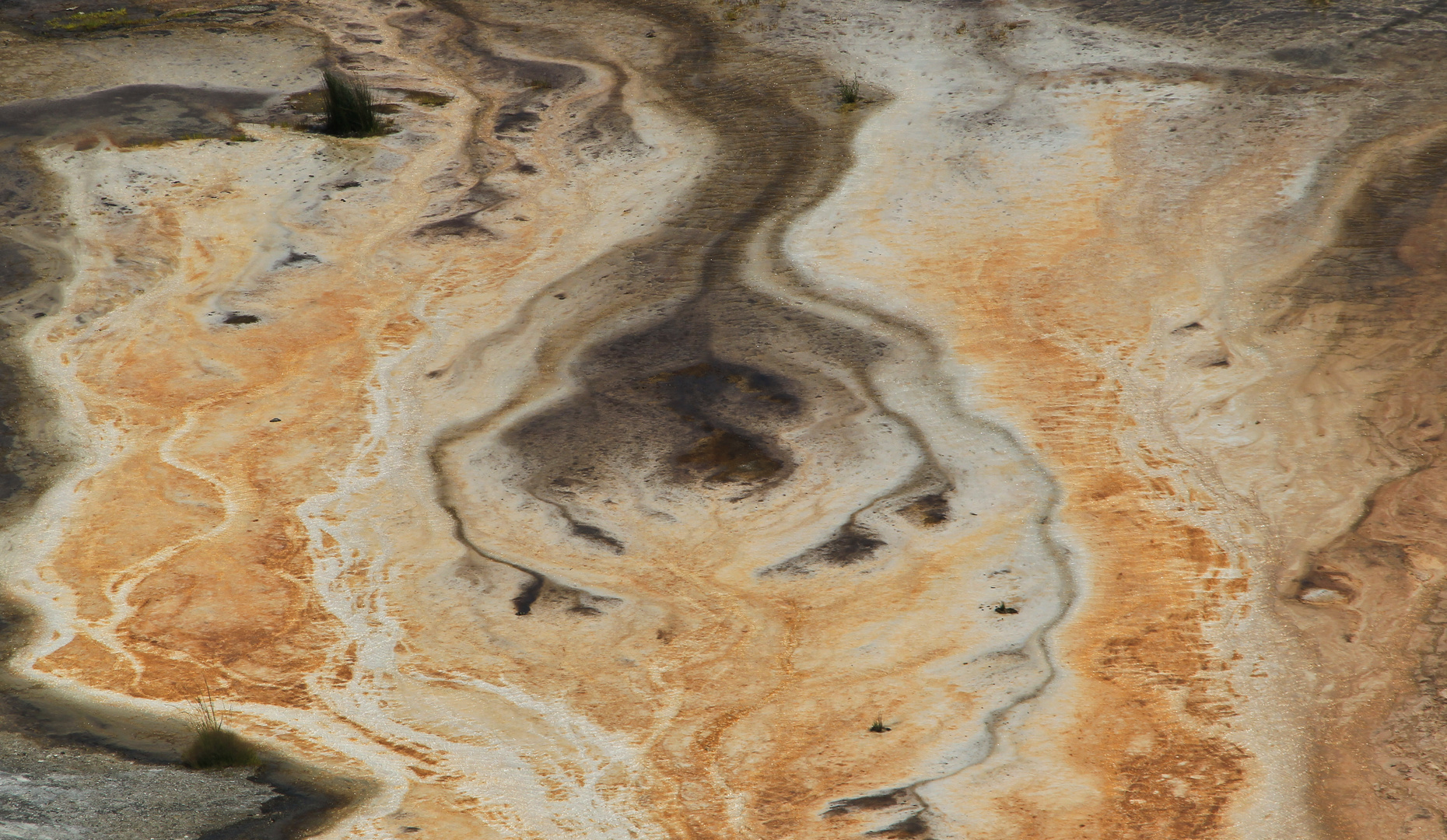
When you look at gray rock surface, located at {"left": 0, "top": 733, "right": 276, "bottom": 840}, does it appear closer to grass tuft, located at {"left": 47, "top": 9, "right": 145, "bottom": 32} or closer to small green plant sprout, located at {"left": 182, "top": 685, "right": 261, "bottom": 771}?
small green plant sprout, located at {"left": 182, "top": 685, "right": 261, "bottom": 771}

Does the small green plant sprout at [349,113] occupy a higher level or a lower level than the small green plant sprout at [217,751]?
higher

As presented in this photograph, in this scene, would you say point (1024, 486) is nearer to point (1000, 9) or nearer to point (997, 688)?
point (997, 688)

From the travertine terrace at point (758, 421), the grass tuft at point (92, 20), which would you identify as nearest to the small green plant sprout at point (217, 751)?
the travertine terrace at point (758, 421)

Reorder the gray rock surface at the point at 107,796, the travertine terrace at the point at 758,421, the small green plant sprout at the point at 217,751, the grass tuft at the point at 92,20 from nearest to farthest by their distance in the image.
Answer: the gray rock surface at the point at 107,796 < the small green plant sprout at the point at 217,751 < the travertine terrace at the point at 758,421 < the grass tuft at the point at 92,20

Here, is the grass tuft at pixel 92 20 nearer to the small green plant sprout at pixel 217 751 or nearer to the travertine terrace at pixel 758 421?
the travertine terrace at pixel 758 421

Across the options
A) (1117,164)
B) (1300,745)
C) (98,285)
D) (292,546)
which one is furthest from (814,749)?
(98,285)
